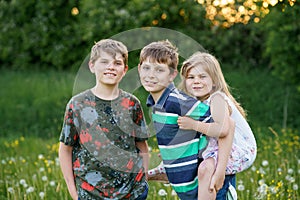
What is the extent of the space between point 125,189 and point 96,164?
189 mm

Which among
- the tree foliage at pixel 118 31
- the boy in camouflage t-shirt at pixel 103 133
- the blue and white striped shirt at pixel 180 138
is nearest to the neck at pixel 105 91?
the boy in camouflage t-shirt at pixel 103 133

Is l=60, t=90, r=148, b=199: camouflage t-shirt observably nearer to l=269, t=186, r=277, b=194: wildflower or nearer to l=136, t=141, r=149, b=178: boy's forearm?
l=136, t=141, r=149, b=178: boy's forearm

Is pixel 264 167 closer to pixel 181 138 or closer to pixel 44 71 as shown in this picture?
pixel 181 138

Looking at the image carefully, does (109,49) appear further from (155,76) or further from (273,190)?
(273,190)

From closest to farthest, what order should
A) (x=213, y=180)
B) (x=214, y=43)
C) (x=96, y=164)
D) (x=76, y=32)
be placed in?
(x=213, y=180), (x=96, y=164), (x=214, y=43), (x=76, y=32)

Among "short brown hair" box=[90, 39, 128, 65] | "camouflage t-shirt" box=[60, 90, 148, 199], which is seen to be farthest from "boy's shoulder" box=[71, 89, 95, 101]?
"short brown hair" box=[90, 39, 128, 65]

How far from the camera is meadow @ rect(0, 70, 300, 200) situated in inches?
145

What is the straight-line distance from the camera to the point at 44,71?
410 inches

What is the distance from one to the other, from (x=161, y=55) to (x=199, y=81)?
10.1 inches

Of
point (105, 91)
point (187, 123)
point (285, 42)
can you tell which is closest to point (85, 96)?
point (105, 91)

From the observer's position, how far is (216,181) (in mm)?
2398

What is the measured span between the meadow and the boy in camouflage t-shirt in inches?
12.2

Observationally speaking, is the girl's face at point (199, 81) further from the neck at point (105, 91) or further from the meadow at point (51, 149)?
the meadow at point (51, 149)

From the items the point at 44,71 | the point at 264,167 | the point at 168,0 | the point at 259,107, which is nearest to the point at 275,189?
the point at 264,167
